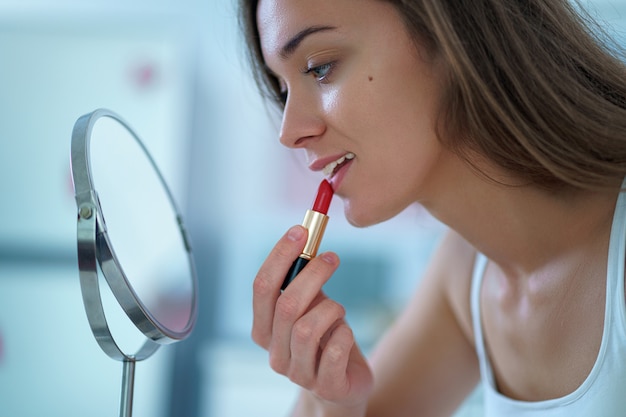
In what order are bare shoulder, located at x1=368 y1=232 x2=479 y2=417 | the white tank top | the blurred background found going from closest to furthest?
the white tank top
bare shoulder, located at x1=368 y1=232 x2=479 y2=417
the blurred background

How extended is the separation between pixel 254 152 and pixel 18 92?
0.71 metres

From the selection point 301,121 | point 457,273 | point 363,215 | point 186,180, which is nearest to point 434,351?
point 457,273

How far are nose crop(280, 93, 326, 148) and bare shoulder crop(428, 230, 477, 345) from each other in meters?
0.33

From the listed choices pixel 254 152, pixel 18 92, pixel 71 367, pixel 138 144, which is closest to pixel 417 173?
pixel 138 144

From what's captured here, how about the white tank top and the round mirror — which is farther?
the white tank top

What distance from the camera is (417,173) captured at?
752 millimetres

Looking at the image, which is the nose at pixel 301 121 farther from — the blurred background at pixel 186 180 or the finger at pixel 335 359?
the blurred background at pixel 186 180

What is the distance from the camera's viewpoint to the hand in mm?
701

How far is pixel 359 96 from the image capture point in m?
0.71

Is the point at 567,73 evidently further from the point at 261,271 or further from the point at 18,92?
the point at 18,92

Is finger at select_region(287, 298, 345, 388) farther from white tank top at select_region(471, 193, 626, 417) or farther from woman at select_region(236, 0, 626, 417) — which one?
white tank top at select_region(471, 193, 626, 417)

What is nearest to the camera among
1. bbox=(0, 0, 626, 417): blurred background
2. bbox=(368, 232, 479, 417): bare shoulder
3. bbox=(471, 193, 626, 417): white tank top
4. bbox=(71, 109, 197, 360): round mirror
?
bbox=(71, 109, 197, 360): round mirror

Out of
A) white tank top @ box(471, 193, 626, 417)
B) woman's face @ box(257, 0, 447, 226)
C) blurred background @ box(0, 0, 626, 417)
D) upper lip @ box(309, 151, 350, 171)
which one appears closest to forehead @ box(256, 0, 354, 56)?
woman's face @ box(257, 0, 447, 226)

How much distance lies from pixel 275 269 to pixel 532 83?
1.02 ft
